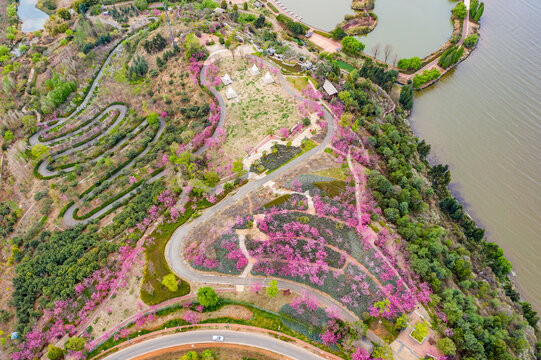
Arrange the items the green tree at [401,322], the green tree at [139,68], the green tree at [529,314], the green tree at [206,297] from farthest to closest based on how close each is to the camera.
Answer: the green tree at [139,68] → the green tree at [529,314] → the green tree at [206,297] → the green tree at [401,322]

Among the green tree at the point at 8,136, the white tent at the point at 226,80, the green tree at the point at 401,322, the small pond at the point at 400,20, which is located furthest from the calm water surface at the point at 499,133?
the green tree at the point at 8,136

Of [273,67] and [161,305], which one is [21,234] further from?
[273,67]

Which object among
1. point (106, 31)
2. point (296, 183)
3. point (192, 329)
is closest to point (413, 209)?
point (296, 183)

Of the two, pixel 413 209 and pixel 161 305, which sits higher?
pixel 413 209

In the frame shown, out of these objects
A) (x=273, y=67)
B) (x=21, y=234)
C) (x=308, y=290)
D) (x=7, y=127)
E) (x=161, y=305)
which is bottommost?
(x=21, y=234)

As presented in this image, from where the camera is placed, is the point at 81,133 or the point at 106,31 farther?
the point at 106,31

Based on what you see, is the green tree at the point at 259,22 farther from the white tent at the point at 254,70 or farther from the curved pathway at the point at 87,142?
the curved pathway at the point at 87,142

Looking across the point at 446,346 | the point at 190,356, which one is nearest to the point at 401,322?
the point at 446,346
